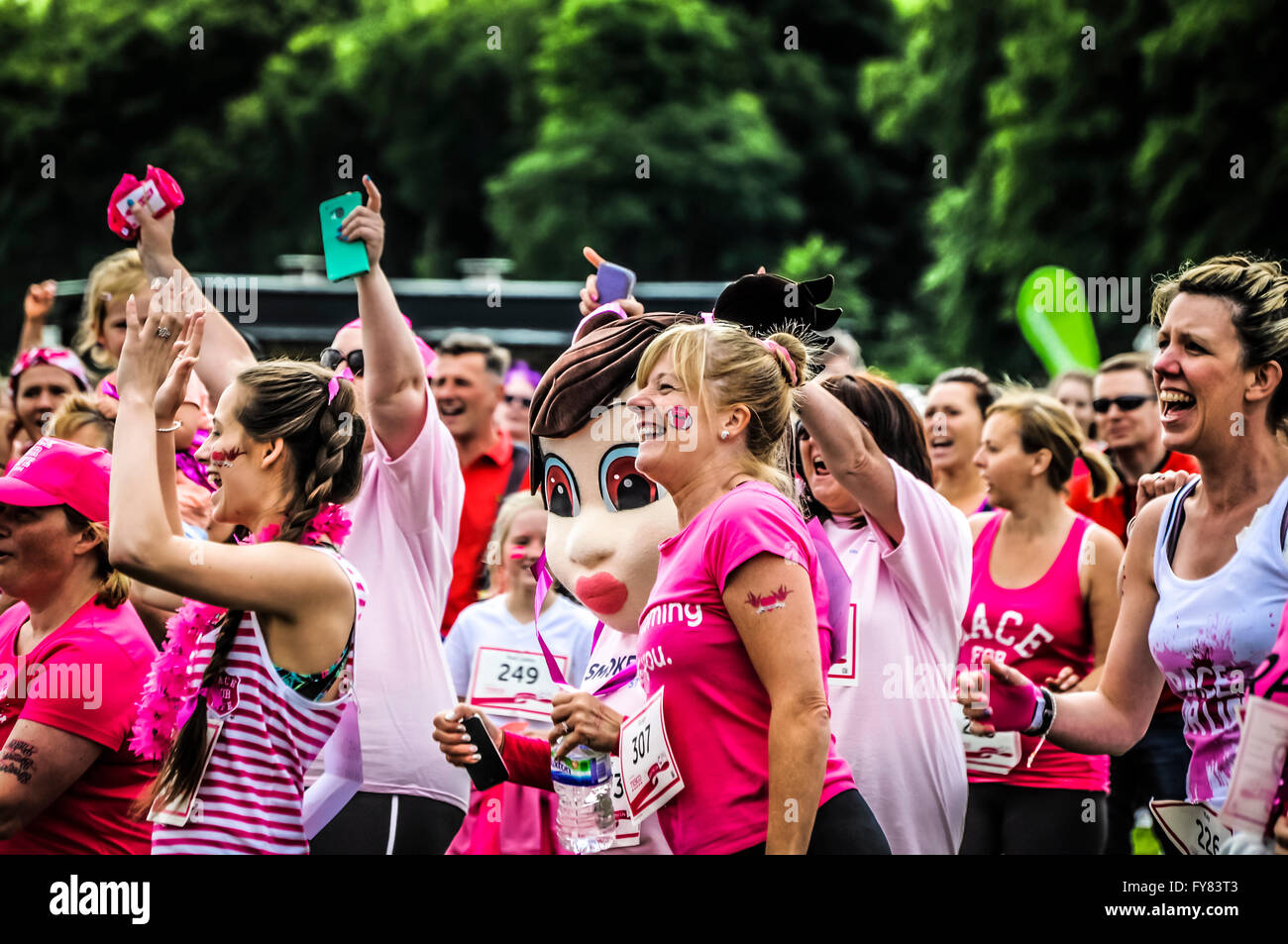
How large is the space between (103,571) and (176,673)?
20.9 inches

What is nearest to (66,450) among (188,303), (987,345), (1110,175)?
(188,303)

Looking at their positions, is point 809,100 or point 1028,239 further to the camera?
point 809,100

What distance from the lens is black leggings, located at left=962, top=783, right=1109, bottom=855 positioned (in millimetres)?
4559

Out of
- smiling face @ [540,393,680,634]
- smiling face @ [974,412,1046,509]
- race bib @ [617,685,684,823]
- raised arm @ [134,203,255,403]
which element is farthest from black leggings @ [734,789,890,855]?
smiling face @ [974,412,1046,509]

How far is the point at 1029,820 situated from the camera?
4.57 meters

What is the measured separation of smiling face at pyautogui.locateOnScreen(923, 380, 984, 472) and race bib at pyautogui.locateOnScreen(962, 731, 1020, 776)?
4.58ft

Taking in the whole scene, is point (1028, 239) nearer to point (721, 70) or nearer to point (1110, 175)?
point (1110, 175)

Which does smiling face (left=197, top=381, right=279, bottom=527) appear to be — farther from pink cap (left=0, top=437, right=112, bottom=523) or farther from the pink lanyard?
the pink lanyard

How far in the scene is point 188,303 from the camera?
12.2 ft

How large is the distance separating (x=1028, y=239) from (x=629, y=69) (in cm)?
1914

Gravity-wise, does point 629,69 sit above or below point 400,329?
above

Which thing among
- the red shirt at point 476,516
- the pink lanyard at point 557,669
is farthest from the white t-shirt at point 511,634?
the pink lanyard at point 557,669

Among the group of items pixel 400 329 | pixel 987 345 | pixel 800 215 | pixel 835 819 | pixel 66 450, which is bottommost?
pixel 835 819
